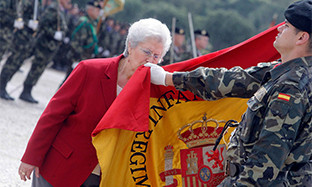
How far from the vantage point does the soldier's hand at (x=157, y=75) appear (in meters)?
2.66

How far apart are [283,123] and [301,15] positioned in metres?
0.52

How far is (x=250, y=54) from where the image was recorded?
120 inches

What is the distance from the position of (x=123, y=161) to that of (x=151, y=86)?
0.47 m

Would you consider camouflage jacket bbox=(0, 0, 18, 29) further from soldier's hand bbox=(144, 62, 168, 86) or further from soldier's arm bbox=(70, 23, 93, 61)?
soldier's hand bbox=(144, 62, 168, 86)

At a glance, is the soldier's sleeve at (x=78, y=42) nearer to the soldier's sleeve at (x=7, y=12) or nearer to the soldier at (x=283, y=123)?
the soldier's sleeve at (x=7, y=12)

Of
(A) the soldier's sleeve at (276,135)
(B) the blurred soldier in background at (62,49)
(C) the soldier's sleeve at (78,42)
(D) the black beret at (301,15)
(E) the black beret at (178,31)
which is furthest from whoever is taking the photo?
(B) the blurred soldier in background at (62,49)

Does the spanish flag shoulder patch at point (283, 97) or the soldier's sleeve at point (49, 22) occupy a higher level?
the spanish flag shoulder patch at point (283, 97)

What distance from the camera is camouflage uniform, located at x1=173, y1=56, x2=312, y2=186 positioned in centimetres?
210

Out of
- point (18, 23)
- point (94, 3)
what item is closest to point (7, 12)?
point (18, 23)

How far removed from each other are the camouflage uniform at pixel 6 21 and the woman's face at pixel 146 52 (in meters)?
6.13

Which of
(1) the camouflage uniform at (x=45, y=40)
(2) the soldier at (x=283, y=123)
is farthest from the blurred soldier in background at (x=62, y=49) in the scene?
(2) the soldier at (x=283, y=123)

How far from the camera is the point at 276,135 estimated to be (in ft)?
6.88

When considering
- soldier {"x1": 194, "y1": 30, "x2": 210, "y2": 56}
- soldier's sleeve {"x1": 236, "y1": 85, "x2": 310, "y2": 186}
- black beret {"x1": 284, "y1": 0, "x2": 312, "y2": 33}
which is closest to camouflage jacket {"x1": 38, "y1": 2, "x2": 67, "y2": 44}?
soldier {"x1": 194, "y1": 30, "x2": 210, "y2": 56}

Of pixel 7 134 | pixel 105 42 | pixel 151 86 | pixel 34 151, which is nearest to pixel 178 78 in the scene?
pixel 151 86
